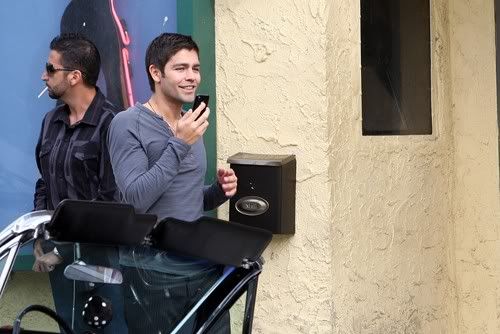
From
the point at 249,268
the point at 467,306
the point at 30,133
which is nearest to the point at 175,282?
the point at 249,268

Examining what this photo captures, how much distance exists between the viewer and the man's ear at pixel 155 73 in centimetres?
513

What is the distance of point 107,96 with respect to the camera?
242 inches

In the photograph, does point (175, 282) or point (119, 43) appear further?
point (119, 43)

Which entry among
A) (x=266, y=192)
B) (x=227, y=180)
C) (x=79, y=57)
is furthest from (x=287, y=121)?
(x=79, y=57)

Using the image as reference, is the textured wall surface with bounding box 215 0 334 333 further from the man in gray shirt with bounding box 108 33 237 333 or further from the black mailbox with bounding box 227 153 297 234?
the man in gray shirt with bounding box 108 33 237 333

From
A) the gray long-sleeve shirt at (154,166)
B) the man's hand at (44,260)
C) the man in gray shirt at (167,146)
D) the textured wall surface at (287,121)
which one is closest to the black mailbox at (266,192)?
the textured wall surface at (287,121)

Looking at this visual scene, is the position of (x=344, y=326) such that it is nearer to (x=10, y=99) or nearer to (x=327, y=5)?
(x=327, y=5)

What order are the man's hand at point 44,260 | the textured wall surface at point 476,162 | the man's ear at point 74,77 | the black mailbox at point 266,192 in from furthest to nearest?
1. the textured wall surface at point 476,162
2. the black mailbox at point 266,192
3. the man's ear at point 74,77
4. the man's hand at point 44,260

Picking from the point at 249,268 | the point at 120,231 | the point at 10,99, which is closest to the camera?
the point at 120,231

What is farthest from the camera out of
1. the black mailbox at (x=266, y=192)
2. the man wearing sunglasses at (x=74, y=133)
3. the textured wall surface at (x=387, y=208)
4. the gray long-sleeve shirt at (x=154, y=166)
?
the textured wall surface at (x=387, y=208)

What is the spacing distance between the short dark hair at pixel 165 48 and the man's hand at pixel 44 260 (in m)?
1.63

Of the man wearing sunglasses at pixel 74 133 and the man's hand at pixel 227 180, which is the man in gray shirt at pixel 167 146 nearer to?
the man's hand at pixel 227 180

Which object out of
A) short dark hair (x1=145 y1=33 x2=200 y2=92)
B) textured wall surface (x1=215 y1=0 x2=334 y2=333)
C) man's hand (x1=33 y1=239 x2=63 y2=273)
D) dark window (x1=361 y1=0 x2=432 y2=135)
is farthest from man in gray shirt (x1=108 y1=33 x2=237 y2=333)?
dark window (x1=361 y1=0 x2=432 y2=135)

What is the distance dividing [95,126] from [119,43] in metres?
0.89
